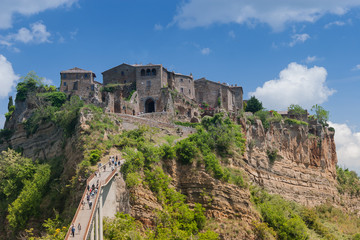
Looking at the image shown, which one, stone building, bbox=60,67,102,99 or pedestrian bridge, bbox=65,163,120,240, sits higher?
stone building, bbox=60,67,102,99

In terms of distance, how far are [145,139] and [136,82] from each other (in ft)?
71.7

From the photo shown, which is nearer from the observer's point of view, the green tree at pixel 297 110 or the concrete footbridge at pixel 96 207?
the concrete footbridge at pixel 96 207

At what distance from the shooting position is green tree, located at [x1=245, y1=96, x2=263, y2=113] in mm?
78062

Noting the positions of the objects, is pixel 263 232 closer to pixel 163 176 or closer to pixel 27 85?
pixel 163 176

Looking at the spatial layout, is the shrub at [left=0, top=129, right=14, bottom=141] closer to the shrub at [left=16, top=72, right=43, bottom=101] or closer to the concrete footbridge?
the shrub at [left=16, top=72, right=43, bottom=101]

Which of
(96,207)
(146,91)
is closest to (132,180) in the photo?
(96,207)

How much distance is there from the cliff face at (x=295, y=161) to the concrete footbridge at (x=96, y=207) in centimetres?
Result: 2184

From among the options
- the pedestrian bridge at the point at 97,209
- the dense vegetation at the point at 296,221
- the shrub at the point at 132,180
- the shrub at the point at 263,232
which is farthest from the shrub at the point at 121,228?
the dense vegetation at the point at 296,221

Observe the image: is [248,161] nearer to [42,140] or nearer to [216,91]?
[216,91]

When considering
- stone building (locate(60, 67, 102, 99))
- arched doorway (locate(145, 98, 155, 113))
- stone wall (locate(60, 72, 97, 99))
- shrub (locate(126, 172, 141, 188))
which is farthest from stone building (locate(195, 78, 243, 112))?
shrub (locate(126, 172, 141, 188))

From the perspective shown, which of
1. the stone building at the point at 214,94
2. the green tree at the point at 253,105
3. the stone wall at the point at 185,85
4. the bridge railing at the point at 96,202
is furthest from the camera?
the green tree at the point at 253,105

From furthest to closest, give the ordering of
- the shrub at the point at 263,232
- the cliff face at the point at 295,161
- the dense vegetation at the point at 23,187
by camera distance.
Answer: the cliff face at the point at 295,161 → the dense vegetation at the point at 23,187 → the shrub at the point at 263,232

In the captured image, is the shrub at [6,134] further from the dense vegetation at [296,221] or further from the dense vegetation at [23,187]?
the dense vegetation at [296,221]

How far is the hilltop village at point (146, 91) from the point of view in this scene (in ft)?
218
